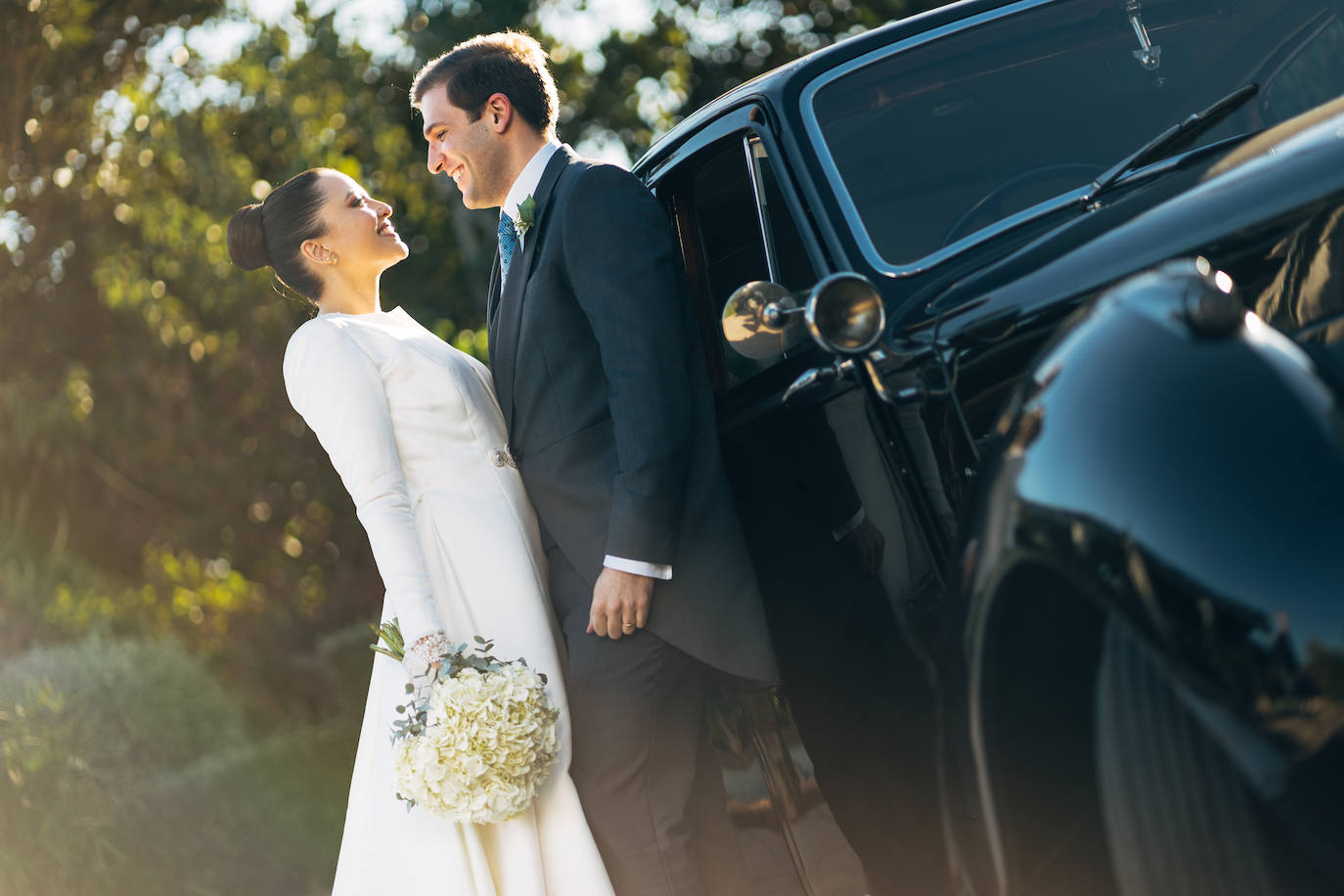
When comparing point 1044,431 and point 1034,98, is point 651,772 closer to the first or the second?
point 1044,431

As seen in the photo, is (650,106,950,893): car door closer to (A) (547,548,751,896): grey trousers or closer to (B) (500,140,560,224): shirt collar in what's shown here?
(A) (547,548,751,896): grey trousers

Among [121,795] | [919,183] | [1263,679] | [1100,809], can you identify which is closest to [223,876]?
[121,795]

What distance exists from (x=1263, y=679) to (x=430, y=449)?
75.3 inches

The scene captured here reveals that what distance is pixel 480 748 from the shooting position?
254cm

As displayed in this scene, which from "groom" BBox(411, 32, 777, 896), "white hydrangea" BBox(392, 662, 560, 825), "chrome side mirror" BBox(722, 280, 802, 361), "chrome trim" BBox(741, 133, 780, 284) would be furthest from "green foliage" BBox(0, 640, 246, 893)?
"chrome side mirror" BBox(722, 280, 802, 361)

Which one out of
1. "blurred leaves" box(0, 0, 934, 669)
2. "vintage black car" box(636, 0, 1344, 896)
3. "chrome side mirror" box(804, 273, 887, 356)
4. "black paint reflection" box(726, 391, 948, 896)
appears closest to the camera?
"vintage black car" box(636, 0, 1344, 896)

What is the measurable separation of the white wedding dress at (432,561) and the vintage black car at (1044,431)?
487 mm

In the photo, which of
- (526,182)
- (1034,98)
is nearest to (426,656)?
(526,182)

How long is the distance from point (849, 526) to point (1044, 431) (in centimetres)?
98

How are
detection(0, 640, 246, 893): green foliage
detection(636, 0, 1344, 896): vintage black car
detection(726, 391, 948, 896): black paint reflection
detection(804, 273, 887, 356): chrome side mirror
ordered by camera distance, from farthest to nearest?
detection(0, 640, 246, 893): green foliage → detection(726, 391, 948, 896): black paint reflection → detection(804, 273, 887, 356): chrome side mirror → detection(636, 0, 1344, 896): vintage black car

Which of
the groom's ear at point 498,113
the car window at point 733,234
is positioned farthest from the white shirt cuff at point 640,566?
the groom's ear at point 498,113

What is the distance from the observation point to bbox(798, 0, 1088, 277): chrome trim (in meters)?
2.66

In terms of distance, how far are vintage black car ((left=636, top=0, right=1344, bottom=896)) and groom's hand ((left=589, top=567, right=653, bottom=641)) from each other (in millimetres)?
357

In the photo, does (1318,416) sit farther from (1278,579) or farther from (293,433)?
(293,433)
